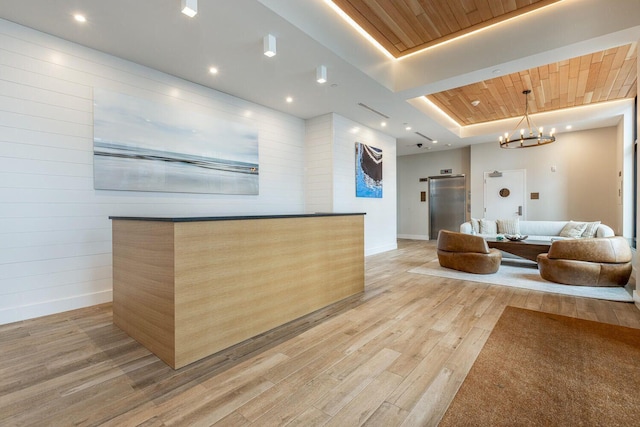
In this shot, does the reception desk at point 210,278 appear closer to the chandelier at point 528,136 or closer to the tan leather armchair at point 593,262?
the tan leather armchair at point 593,262

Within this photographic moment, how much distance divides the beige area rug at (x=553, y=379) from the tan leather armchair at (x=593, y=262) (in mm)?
1591

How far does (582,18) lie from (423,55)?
188 cm

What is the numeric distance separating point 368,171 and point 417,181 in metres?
4.16

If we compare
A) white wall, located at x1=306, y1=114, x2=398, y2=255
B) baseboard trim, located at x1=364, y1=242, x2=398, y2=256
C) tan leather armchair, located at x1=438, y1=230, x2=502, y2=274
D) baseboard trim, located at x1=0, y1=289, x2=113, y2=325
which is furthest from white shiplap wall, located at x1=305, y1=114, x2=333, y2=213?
baseboard trim, located at x1=0, y1=289, x2=113, y2=325

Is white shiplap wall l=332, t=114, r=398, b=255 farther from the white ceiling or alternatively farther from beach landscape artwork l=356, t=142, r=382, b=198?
the white ceiling

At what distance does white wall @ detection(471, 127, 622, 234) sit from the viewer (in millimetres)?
Result: 7262

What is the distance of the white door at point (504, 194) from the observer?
842cm

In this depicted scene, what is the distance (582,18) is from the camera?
3408 millimetres

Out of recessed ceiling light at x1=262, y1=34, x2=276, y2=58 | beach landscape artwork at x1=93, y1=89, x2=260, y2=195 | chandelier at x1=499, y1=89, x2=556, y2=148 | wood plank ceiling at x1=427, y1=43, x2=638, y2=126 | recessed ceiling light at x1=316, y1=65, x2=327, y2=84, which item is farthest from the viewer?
chandelier at x1=499, y1=89, x2=556, y2=148

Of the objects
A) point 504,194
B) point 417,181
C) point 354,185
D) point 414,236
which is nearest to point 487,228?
point 504,194

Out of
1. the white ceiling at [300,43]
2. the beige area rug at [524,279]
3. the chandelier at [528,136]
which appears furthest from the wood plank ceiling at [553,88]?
the beige area rug at [524,279]

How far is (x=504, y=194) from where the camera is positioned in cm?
865

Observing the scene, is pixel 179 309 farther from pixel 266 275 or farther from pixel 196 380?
pixel 266 275

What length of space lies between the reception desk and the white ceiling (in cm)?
212
